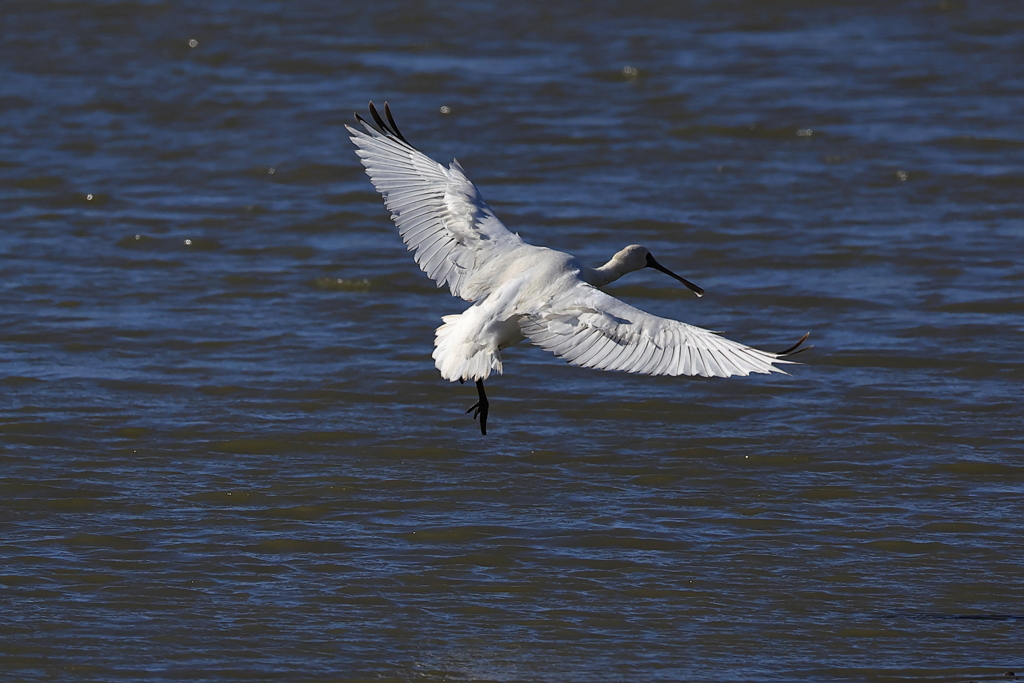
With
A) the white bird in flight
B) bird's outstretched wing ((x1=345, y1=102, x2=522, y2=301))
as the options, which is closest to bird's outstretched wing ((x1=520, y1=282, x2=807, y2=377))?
the white bird in flight

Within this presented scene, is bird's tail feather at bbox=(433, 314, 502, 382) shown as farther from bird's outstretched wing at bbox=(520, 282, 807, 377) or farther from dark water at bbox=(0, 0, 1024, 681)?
dark water at bbox=(0, 0, 1024, 681)

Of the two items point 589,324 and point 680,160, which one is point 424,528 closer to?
point 589,324

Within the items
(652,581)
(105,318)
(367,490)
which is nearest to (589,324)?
(652,581)

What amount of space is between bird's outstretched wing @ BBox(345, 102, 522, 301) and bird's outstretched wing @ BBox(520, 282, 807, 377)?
677 mm

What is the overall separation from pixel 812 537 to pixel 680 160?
6350 millimetres

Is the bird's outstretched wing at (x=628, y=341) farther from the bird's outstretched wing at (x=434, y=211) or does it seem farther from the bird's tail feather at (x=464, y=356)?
the bird's outstretched wing at (x=434, y=211)

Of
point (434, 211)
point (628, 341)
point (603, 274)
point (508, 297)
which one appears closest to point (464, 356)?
point (508, 297)

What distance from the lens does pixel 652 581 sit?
683 cm

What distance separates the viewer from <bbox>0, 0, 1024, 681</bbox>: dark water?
6.54 metres

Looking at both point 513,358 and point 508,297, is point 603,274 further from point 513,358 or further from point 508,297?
point 513,358

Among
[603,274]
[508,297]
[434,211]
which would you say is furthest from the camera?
[434,211]

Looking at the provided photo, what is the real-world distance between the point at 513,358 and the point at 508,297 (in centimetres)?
269

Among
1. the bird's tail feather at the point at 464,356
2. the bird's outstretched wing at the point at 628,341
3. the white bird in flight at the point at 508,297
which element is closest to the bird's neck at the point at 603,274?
the white bird in flight at the point at 508,297

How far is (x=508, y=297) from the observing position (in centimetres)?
709
